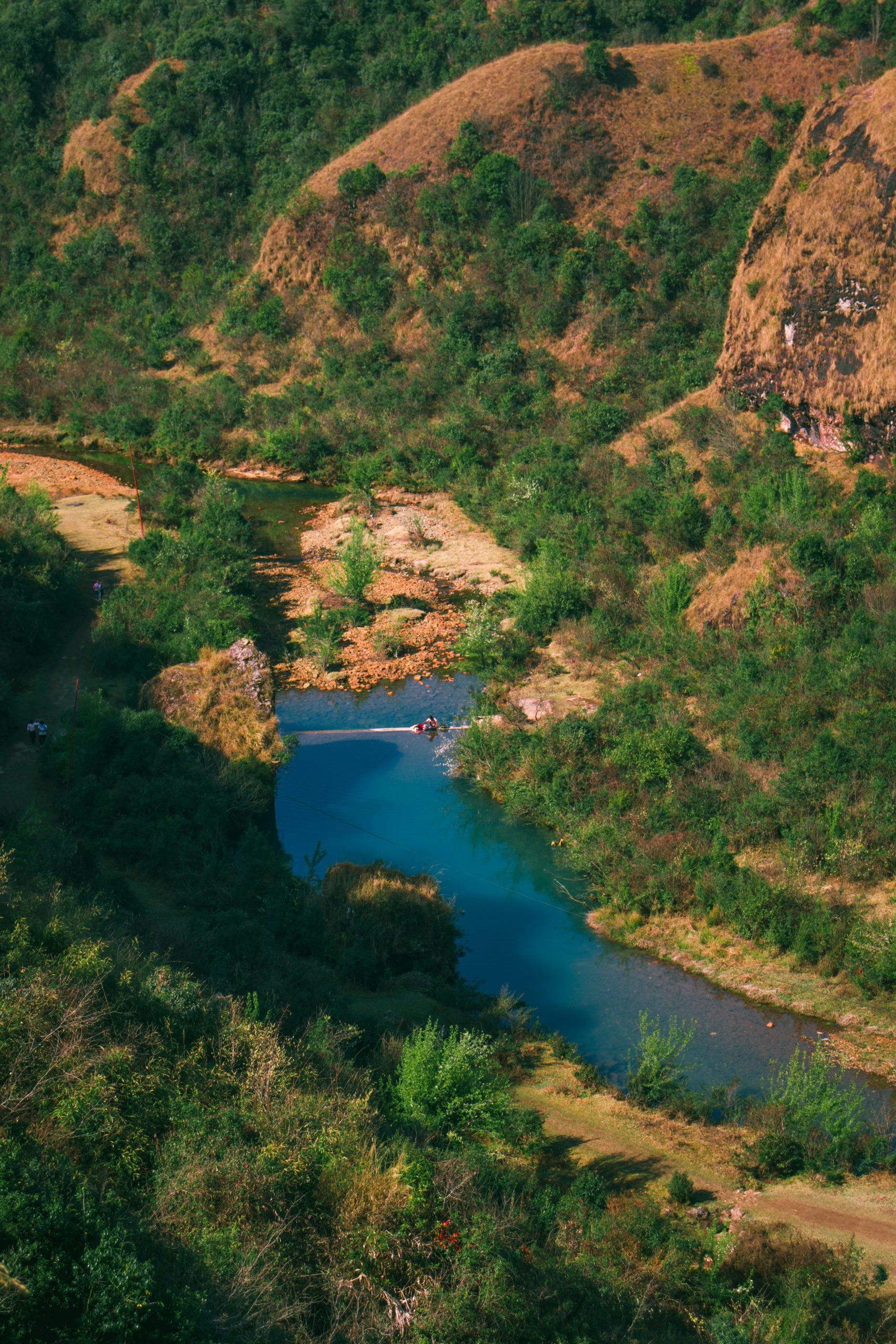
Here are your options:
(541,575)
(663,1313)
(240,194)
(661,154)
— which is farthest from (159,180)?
(663,1313)

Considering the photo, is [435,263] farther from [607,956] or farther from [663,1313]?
[663,1313]

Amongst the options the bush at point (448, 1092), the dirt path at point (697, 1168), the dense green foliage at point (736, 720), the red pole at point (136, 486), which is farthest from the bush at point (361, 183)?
the bush at point (448, 1092)

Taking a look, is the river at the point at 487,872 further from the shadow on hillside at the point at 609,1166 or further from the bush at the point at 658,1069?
the shadow on hillside at the point at 609,1166

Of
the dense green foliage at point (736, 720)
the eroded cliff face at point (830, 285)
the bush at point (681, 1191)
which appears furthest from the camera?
the eroded cliff face at point (830, 285)

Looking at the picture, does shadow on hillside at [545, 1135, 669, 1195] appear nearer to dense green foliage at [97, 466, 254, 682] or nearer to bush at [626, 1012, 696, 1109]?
bush at [626, 1012, 696, 1109]

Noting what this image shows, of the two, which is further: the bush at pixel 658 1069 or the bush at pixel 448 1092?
the bush at pixel 658 1069

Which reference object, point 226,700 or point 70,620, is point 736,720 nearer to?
point 226,700

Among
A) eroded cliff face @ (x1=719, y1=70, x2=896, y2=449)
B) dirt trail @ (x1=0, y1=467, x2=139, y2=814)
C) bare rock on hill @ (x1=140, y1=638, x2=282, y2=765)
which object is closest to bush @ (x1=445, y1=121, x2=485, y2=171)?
eroded cliff face @ (x1=719, y1=70, x2=896, y2=449)
